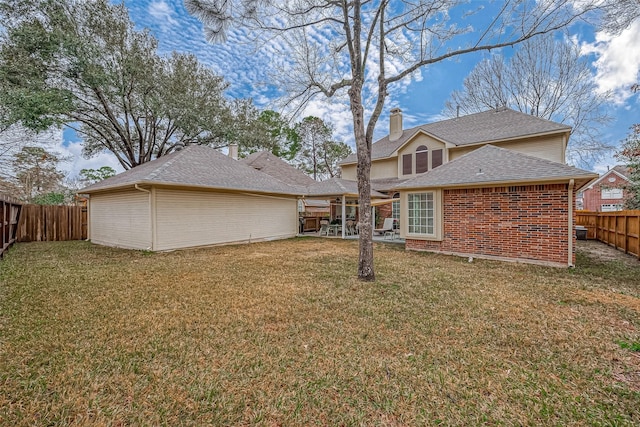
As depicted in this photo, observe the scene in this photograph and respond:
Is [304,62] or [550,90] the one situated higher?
[550,90]

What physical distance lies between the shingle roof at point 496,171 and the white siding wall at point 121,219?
8.98m

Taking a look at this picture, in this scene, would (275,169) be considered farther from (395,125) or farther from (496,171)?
(496,171)

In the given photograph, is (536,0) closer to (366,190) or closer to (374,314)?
(366,190)

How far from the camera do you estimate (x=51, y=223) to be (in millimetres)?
12602

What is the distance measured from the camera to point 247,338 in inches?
128

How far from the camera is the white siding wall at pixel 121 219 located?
9.58 m

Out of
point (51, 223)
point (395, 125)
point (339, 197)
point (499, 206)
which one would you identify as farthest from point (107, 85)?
point (395, 125)

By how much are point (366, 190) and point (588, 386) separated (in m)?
4.31

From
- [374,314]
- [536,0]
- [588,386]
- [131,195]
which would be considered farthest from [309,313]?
[131,195]

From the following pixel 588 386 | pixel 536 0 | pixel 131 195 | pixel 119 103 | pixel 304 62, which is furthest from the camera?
pixel 119 103

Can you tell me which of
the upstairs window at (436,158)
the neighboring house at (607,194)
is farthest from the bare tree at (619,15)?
the neighboring house at (607,194)

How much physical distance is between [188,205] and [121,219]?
2895 mm

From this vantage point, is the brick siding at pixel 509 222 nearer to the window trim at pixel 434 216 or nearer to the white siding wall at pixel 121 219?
the window trim at pixel 434 216

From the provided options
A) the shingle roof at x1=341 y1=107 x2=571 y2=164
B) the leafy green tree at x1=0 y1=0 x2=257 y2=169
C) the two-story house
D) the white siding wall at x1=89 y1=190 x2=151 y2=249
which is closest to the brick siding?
the two-story house
